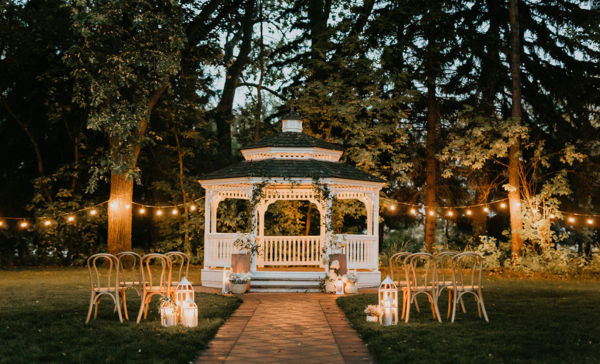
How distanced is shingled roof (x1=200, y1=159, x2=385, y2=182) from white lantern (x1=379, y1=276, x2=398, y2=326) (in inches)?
241

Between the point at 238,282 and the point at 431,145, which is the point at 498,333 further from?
the point at 431,145

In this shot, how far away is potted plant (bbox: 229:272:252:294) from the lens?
12.4 meters

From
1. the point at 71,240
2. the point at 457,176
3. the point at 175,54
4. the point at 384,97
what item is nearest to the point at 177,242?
the point at 71,240

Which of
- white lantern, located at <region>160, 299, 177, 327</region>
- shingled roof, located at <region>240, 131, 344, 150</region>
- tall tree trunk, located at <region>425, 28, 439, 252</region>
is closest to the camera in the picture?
white lantern, located at <region>160, 299, 177, 327</region>

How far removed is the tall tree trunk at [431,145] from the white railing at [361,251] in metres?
5.84

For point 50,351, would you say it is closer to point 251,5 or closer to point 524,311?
point 524,311

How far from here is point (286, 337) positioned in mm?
7121

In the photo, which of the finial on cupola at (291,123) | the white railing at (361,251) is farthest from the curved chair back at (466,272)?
the finial on cupola at (291,123)

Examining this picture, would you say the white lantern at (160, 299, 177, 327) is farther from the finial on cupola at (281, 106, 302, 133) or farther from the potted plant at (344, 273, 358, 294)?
the finial on cupola at (281, 106, 302, 133)

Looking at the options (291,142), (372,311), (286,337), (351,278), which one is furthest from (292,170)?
(286,337)

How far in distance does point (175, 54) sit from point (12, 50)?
22.7 feet

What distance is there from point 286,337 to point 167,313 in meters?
1.65

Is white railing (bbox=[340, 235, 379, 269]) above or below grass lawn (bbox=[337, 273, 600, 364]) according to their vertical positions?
above

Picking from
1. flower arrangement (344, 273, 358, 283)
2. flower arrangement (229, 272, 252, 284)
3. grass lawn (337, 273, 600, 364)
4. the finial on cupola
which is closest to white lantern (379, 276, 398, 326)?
grass lawn (337, 273, 600, 364)
